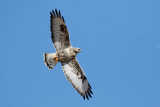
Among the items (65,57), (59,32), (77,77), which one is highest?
(59,32)

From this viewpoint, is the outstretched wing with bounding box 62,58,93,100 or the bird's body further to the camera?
the outstretched wing with bounding box 62,58,93,100

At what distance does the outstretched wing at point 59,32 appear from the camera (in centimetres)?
1137

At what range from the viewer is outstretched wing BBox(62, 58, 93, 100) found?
11789mm

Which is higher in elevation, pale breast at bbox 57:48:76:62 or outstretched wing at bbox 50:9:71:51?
outstretched wing at bbox 50:9:71:51

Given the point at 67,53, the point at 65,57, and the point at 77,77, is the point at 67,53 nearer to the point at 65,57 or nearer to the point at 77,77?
the point at 65,57

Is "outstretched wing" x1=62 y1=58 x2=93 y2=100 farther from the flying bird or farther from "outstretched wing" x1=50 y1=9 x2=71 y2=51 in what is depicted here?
"outstretched wing" x1=50 y1=9 x2=71 y2=51

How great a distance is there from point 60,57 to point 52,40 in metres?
0.73

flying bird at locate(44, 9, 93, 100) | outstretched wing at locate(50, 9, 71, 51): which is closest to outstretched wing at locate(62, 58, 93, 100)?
flying bird at locate(44, 9, 93, 100)

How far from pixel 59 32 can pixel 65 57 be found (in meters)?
1.00

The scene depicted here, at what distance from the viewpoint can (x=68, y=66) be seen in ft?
38.9

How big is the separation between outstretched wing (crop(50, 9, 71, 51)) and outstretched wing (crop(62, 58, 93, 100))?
808 millimetres

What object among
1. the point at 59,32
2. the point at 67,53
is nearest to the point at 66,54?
the point at 67,53

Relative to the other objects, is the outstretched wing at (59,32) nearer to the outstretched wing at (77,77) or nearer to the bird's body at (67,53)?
the bird's body at (67,53)

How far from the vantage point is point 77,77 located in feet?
39.0
